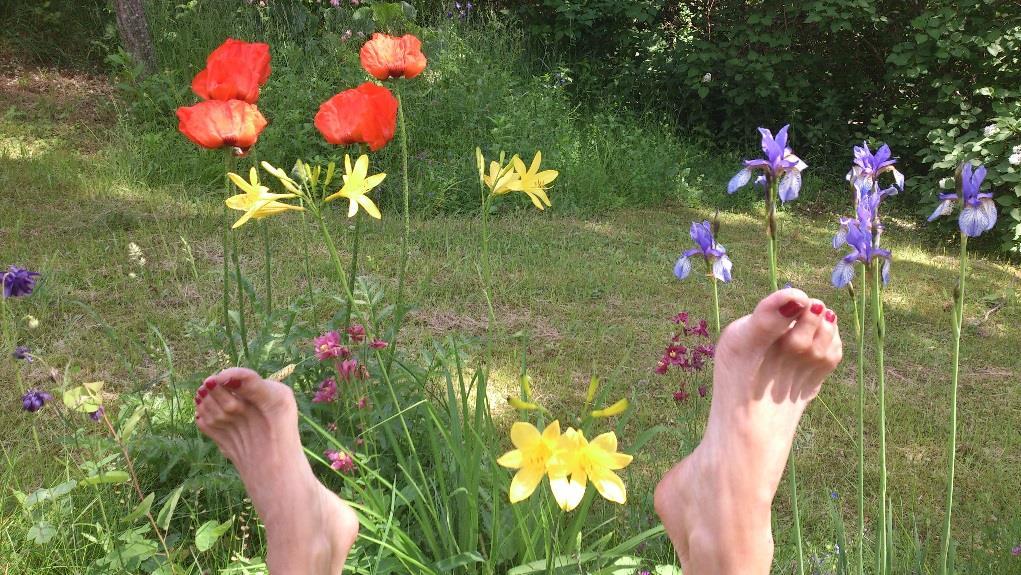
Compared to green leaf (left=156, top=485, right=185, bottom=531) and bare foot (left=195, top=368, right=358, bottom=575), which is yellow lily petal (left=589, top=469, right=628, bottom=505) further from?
green leaf (left=156, top=485, right=185, bottom=531)

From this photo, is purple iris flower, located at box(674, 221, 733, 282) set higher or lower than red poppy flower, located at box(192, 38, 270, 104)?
lower

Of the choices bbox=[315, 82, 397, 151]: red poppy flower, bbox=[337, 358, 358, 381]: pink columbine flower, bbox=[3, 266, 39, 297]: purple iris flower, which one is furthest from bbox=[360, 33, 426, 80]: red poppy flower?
bbox=[3, 266, 39, 297]: purple iris flower

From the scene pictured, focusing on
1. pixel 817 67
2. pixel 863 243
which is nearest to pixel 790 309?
pixel 863 243

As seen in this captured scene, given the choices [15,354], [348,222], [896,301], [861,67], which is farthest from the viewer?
[861,67]

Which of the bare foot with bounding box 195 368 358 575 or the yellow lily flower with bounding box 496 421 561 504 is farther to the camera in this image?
the bare foot with bounding box 195 368 358 575

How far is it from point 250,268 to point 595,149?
8.54 feet

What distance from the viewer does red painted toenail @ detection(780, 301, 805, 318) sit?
3.70 feet

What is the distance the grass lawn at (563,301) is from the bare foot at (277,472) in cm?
68

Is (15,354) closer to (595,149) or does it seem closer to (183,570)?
(183,570)

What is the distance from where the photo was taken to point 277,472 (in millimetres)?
1205

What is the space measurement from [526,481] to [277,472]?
425 mm

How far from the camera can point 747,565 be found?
115 centimetres

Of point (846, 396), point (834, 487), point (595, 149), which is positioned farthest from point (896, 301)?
point (595, 149)

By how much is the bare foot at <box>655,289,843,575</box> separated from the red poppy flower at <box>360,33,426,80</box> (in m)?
0.92
